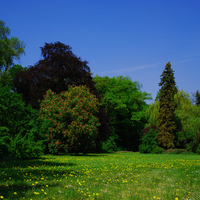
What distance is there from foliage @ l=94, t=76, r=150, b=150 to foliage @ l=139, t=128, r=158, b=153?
955cm

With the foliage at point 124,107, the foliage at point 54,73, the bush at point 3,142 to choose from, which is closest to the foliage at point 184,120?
the foliage at point 124,107

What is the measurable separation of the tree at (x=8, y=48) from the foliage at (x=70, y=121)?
32.8ft

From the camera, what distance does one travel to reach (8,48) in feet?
104

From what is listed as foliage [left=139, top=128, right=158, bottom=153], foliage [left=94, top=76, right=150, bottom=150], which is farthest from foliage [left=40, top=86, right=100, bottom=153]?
foliage [left=94, top=76, right=150, bottom=150]

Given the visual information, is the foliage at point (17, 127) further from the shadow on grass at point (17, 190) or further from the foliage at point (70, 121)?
the shadow on grass at point (17, 190)

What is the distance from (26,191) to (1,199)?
87cm

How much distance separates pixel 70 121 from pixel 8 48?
44.9 feet

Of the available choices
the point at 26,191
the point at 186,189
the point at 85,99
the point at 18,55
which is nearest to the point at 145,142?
the point at 85,99

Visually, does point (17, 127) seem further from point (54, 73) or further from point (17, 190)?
point (54, 73)

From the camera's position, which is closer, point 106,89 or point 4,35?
point 4,35

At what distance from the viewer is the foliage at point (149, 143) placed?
132ft

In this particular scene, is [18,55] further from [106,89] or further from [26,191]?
[26,191]

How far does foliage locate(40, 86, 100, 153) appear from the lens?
25250 millimetres

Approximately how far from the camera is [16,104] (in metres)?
18.3
